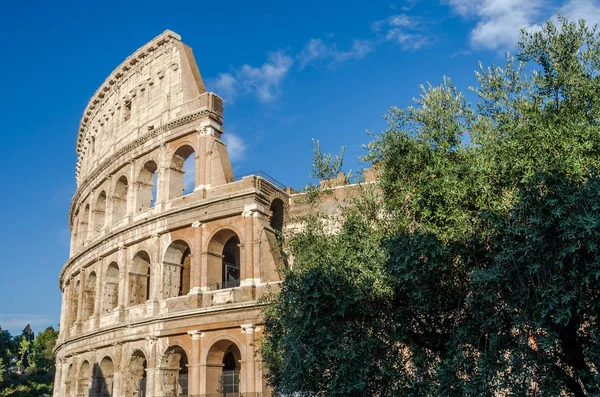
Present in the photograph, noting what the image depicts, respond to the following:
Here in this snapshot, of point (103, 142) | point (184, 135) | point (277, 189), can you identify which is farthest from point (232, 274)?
point (103, 142)

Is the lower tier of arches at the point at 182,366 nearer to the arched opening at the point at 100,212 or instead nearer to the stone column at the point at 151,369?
the stone column at the point at 151,369

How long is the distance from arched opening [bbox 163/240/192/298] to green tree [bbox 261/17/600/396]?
34.1ft

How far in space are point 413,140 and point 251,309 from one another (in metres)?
9.96

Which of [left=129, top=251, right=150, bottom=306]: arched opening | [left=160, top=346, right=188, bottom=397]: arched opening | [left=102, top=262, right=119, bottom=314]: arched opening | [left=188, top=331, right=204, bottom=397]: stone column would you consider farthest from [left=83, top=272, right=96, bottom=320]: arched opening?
[left=188, top=331, right=204, bottom=397]: stone column

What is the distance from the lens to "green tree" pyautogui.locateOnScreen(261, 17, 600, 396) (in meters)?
9.10

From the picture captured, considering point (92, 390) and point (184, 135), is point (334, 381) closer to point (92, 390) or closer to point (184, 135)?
point (184, 135)

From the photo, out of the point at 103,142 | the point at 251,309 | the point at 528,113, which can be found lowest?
the point at 251,309

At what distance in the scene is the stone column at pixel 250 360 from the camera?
1897 centimetres

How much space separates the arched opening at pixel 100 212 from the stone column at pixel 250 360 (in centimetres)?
1249

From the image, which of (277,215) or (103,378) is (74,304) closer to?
(103,378)

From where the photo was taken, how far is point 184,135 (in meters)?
24.0

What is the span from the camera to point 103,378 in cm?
2453

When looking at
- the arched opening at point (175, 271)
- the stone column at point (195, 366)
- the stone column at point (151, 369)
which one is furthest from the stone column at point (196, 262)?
the stone column at point (151, 369)

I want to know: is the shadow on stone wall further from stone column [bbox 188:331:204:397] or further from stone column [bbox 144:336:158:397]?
stone column [bbox 188:331:204:397]
